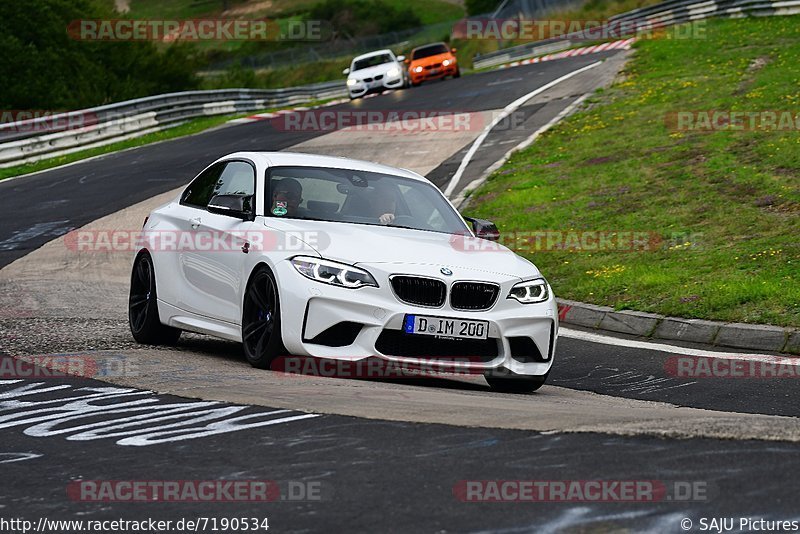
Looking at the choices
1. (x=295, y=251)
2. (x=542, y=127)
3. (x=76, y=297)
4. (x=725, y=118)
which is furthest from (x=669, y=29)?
(x=295, y=251)

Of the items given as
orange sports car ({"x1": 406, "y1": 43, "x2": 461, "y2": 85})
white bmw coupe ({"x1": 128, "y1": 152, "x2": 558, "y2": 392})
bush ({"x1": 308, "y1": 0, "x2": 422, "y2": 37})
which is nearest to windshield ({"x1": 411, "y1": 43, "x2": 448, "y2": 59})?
orange sports car ({"x1": 406, "y1": 43, "x2": 461, "y2": 85})

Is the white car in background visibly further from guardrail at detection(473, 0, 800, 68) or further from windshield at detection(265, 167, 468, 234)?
windshield at detection(265, 167, 468, 234)

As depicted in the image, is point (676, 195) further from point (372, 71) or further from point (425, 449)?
point (372, 71)

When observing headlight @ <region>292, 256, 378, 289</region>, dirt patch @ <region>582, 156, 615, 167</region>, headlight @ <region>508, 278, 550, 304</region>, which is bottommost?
headlight @ <region>508, 278, 550, 304</region>

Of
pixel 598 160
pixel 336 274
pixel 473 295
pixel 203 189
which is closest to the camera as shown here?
pixel 336 274

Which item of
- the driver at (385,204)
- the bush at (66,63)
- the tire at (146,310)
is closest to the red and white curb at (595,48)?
the bush at (66,63)

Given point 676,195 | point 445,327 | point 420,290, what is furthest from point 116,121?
point 445,327

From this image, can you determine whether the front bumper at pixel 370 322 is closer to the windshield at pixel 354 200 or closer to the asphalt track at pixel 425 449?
the asphalt track at pixel 425 449

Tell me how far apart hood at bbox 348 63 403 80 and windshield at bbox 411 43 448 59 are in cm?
243

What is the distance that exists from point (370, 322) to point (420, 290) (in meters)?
0.41

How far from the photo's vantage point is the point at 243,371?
28.0 ft

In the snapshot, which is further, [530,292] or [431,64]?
[431,64]

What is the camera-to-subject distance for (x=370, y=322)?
8219 mm

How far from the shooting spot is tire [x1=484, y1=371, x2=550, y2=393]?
8867 millimetres
